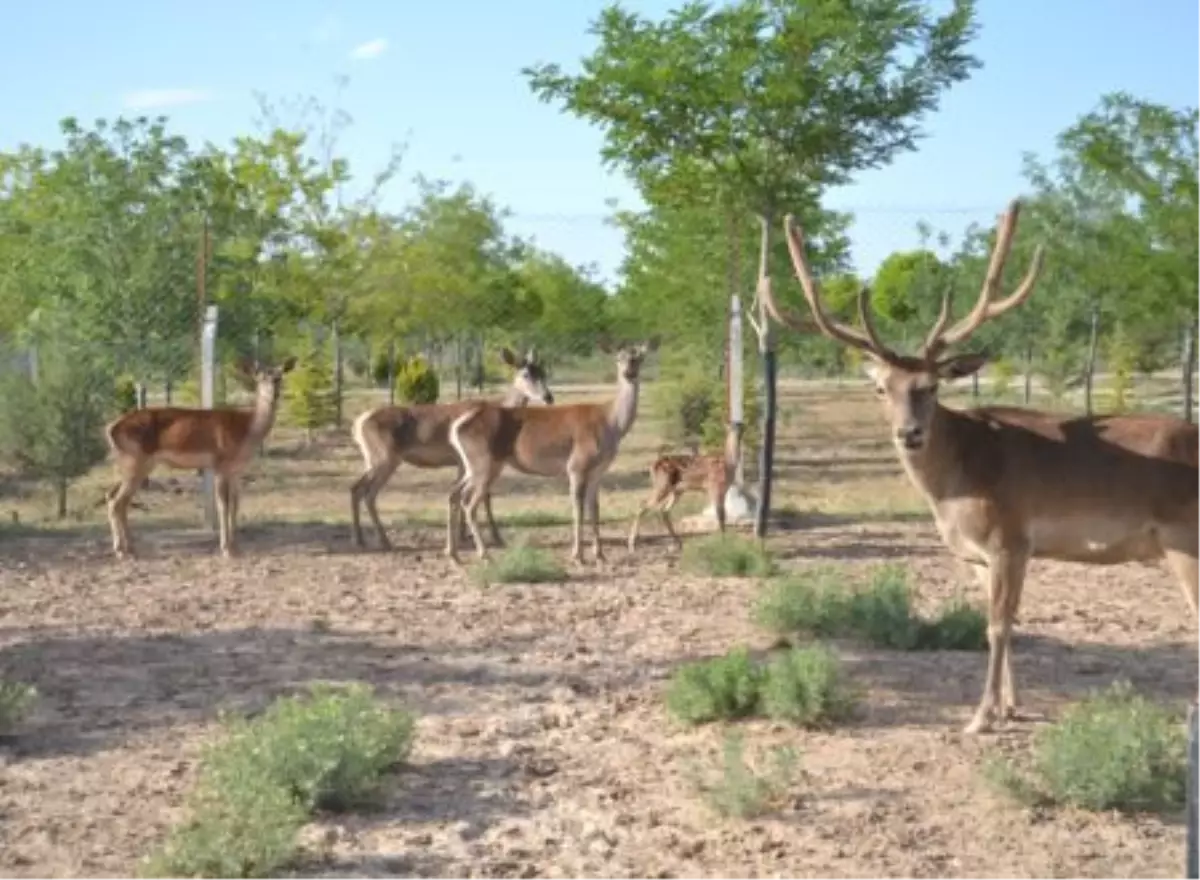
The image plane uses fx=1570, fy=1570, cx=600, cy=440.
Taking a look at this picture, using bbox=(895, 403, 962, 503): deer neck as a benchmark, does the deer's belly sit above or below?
below

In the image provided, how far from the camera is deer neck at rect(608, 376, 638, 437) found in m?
15.2

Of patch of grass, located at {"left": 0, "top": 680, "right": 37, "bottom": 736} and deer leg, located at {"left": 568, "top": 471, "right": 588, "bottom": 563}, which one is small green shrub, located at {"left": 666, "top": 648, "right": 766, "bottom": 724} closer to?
patch of grass, located at {"left": 0, "top": 680, "right": 37, "bottom": 736}

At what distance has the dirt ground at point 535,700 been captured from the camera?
20.4 feet

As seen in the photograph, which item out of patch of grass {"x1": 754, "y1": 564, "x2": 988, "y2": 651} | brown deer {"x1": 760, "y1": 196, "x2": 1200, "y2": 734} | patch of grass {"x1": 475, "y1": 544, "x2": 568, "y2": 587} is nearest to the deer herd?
brown deer {"x1": 760, "y1": 196, "x2": 1200, "y2": 734}

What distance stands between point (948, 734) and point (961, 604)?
7.85ft

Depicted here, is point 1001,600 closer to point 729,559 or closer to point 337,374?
point 729,559

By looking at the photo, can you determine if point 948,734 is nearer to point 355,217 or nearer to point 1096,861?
point 1096,861

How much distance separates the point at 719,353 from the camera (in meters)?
29.1

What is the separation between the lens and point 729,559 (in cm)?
1282

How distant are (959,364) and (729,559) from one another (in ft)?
16.4

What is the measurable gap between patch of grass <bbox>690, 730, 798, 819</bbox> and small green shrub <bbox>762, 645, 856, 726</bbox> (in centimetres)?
85

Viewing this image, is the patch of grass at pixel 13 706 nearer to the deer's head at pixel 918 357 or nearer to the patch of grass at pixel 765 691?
the patch of grass at pixel 765 691

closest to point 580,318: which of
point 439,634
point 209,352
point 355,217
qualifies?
point 355,217

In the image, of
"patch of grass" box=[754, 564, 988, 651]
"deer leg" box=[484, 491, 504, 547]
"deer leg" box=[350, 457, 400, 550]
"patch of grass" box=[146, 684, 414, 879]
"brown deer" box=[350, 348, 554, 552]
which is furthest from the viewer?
"brown deer" box=[350, 348, 554, 552]
